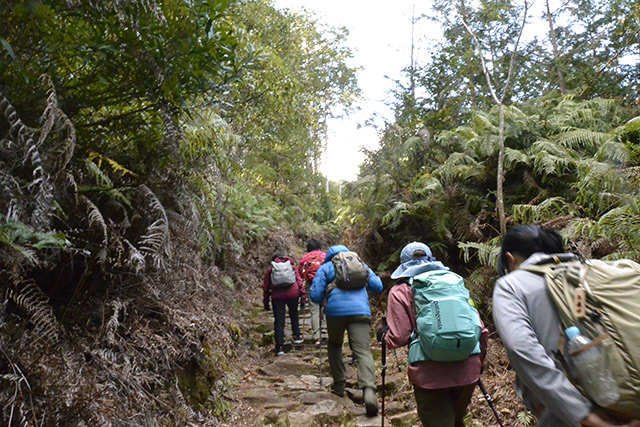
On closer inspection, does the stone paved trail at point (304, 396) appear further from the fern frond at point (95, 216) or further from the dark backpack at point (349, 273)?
the fern frond at point (95, 216)

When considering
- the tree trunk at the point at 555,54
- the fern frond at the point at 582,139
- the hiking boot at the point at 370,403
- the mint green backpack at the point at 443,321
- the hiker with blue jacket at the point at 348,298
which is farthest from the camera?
the tree trunk at the point at 555,54

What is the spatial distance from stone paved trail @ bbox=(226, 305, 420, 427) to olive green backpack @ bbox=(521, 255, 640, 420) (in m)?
3.73

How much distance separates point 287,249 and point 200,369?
9.62 m

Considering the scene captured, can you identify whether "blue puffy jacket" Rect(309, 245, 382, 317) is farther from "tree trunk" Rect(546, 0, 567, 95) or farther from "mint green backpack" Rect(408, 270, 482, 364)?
"tree trunk" Rect(546, 0, 567, 95)

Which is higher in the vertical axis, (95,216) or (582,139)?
(582,139)

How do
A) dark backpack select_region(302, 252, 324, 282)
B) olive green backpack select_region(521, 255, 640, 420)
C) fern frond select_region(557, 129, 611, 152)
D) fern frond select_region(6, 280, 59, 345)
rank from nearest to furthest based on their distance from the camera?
olive green backpack select_region(521, 255, 640, 420)
fern frond select_region(6, 280, 59, 345)
fern frond select_region(557, 129, 611, 152)
dark backpack select_region(302, 252, 324, 282)

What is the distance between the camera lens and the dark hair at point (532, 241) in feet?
7.52

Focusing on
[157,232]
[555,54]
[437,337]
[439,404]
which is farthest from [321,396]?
[555,54]

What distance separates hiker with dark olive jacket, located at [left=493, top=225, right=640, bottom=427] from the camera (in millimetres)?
1836

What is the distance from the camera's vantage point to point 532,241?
2322 mm

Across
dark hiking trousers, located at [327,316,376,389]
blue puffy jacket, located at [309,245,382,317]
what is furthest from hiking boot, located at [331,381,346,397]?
blue puffy jacket, located at [309,245,382,317]

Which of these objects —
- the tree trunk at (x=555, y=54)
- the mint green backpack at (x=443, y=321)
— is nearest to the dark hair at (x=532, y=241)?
the mint green backpack at (x=443, y=321)

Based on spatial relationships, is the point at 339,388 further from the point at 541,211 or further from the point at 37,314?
the point at 37,314

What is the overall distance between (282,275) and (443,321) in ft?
16.1
